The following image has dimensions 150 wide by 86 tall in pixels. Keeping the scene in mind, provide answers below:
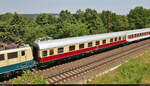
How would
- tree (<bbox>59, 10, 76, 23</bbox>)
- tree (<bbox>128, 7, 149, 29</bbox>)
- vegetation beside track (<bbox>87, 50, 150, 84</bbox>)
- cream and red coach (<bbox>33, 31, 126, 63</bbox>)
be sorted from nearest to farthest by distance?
vegetation beside track (<bbox>87, 50, 150, 84</bbox>)
cream and red coach (<bbox>33, 31, 126, 63</bbox>)
tree (<bbox>59, 10, 76, 23</bbox>)
tree (<bbox>128, 7, 149, 29</bbox>)

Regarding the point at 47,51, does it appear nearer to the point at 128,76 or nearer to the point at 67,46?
the point at 67,46

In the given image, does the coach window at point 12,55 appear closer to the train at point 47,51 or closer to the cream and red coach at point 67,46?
the train at point 47,51

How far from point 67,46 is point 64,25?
16.2 metres

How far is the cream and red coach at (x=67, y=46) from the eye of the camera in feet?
53.1

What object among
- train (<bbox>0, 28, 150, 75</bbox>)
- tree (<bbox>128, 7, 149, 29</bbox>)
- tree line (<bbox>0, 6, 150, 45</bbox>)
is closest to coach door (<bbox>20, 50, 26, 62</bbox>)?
train (<bbox>0, 28, 150, 75</bbox>)

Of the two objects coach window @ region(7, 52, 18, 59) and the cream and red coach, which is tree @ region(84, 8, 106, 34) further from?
coach window @ region(7, 52, 18, 59)

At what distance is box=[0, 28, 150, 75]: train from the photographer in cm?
1369

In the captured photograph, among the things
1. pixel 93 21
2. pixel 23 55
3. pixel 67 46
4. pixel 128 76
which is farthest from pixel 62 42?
pixel 93 21

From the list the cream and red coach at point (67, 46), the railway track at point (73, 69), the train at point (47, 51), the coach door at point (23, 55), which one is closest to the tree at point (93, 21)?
the train at point (47, 51)

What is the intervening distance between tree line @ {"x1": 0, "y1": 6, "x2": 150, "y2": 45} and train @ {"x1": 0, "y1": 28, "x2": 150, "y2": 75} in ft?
21.3

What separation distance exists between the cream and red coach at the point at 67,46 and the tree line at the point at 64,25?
6.75 metres

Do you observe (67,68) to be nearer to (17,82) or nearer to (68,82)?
(68,82)

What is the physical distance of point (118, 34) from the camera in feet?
87.2

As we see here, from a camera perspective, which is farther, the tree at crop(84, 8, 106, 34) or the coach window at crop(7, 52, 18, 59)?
the tree at crop(84, 8, 106, 34)
